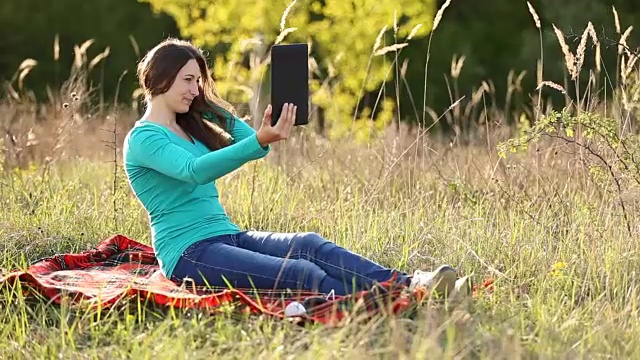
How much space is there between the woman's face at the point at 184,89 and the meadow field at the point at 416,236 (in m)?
0.79

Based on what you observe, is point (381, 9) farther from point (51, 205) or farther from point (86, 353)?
point (86, 353)

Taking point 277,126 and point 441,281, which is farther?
point 277,126

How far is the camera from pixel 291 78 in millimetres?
3971

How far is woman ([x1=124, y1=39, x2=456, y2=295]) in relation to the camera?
3.89m

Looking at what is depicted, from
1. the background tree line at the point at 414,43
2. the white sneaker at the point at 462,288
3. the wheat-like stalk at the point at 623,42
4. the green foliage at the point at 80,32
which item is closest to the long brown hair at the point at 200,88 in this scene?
the white sneaker at the point at 462,288

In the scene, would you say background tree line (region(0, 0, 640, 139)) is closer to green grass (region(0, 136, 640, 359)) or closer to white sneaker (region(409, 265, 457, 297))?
Answer: green grass (region(0, 136, 640, 359))

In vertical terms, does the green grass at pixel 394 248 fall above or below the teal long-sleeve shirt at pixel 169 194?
below

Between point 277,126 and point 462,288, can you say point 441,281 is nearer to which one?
point 462,288

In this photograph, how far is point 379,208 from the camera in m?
5.78

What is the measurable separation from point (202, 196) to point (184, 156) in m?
0.28

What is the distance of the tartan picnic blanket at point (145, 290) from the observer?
3.63 metres

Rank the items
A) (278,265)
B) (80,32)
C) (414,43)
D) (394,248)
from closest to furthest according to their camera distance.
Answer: (278,265), (394,248), (414,43), (80,32)

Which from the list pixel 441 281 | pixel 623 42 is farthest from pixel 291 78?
pixel 623 42

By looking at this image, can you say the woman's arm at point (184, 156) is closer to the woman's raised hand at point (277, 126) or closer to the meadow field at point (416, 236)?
the woman's raised hand at point (277, 126)
